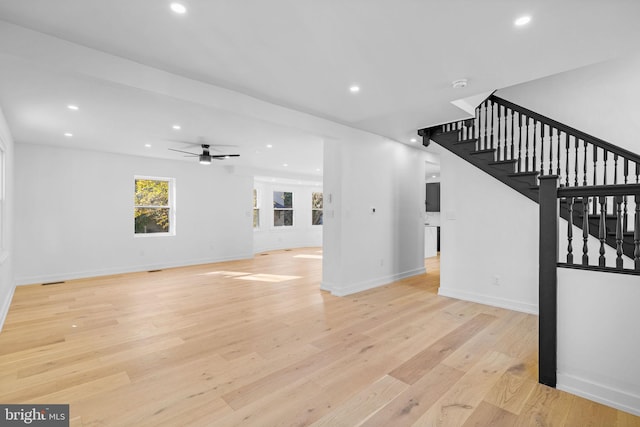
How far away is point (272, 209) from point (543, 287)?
29.9ft

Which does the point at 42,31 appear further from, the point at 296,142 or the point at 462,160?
the point at 462,160

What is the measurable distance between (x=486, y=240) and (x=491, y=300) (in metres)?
0.81

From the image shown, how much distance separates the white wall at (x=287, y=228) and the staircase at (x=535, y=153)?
665 cm

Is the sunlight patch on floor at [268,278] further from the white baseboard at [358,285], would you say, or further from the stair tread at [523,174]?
the stair tread at [523,174]

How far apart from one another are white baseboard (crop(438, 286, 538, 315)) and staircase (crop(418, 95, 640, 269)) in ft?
3.70

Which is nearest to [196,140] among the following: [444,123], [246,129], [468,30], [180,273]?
[246,129]

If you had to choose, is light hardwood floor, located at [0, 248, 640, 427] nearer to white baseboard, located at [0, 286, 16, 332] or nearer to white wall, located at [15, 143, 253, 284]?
white baseboard, located at [0, 286, 16, 332]

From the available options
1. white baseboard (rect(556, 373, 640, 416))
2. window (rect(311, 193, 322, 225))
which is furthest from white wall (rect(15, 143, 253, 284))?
white baseboard (rect(556, 373, 640, 416))

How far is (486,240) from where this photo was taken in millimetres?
4375

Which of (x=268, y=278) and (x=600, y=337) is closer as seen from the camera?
(x=600, y=337)

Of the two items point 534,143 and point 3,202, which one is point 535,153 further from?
point 3,202

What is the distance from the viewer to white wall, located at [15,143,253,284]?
18.6 ft

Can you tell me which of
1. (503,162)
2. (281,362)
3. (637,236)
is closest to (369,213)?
(503,162)

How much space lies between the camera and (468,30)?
231cm
